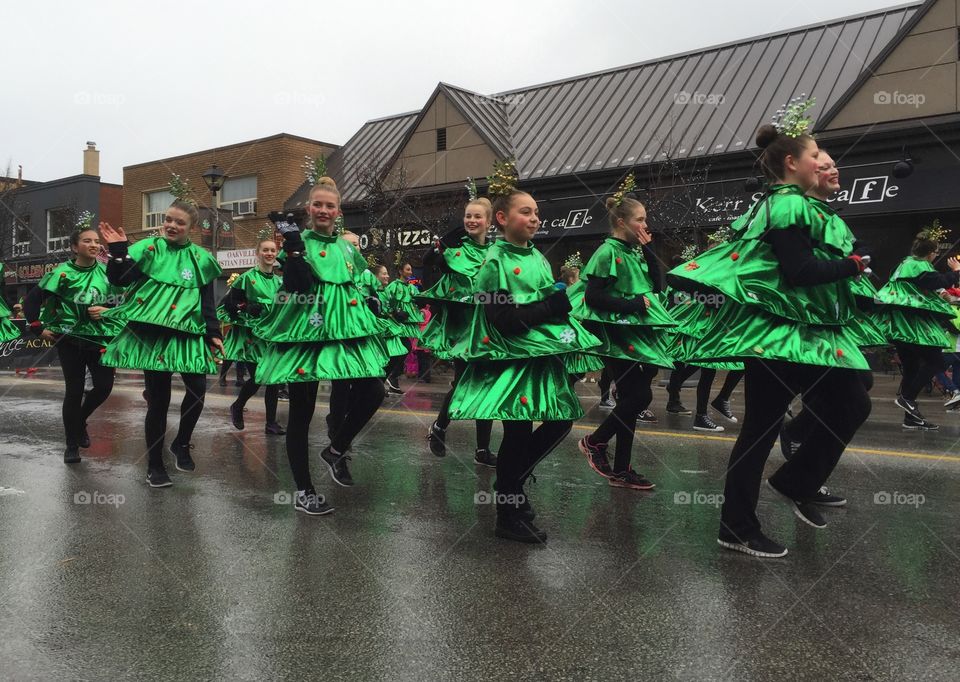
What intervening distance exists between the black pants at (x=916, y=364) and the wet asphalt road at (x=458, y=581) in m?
3.06

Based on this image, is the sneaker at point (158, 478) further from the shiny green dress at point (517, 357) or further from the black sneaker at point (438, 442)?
the shiny green dress at point (517, 357)

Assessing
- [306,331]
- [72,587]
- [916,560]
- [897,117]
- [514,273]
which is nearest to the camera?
[72,587]

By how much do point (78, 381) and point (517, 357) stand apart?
457cm

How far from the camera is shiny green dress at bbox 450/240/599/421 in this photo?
14.4 feet

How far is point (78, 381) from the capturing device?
7340 millimetres

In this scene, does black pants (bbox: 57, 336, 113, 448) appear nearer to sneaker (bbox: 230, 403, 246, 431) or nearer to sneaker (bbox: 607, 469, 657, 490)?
sneaker (bbox: 230, 403, 246, 431)

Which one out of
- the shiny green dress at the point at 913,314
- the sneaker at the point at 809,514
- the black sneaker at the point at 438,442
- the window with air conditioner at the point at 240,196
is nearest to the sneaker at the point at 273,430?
the black sneaker at the point at 438,442

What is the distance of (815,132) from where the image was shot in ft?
57.2

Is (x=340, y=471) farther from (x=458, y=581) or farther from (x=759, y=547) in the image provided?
(x=759, y=547)

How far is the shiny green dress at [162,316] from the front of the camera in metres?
6.16

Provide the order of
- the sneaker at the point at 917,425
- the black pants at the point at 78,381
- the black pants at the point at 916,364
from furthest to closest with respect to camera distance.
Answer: the black pants at the point at 916,364
the sneaker at the point at 917,425
the black pants at the point at 78,381

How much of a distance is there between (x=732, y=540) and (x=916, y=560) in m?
0.82

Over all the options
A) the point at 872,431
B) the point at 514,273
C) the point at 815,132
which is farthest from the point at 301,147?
the point at 514,273

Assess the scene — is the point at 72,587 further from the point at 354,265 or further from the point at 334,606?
the point at 354,265
